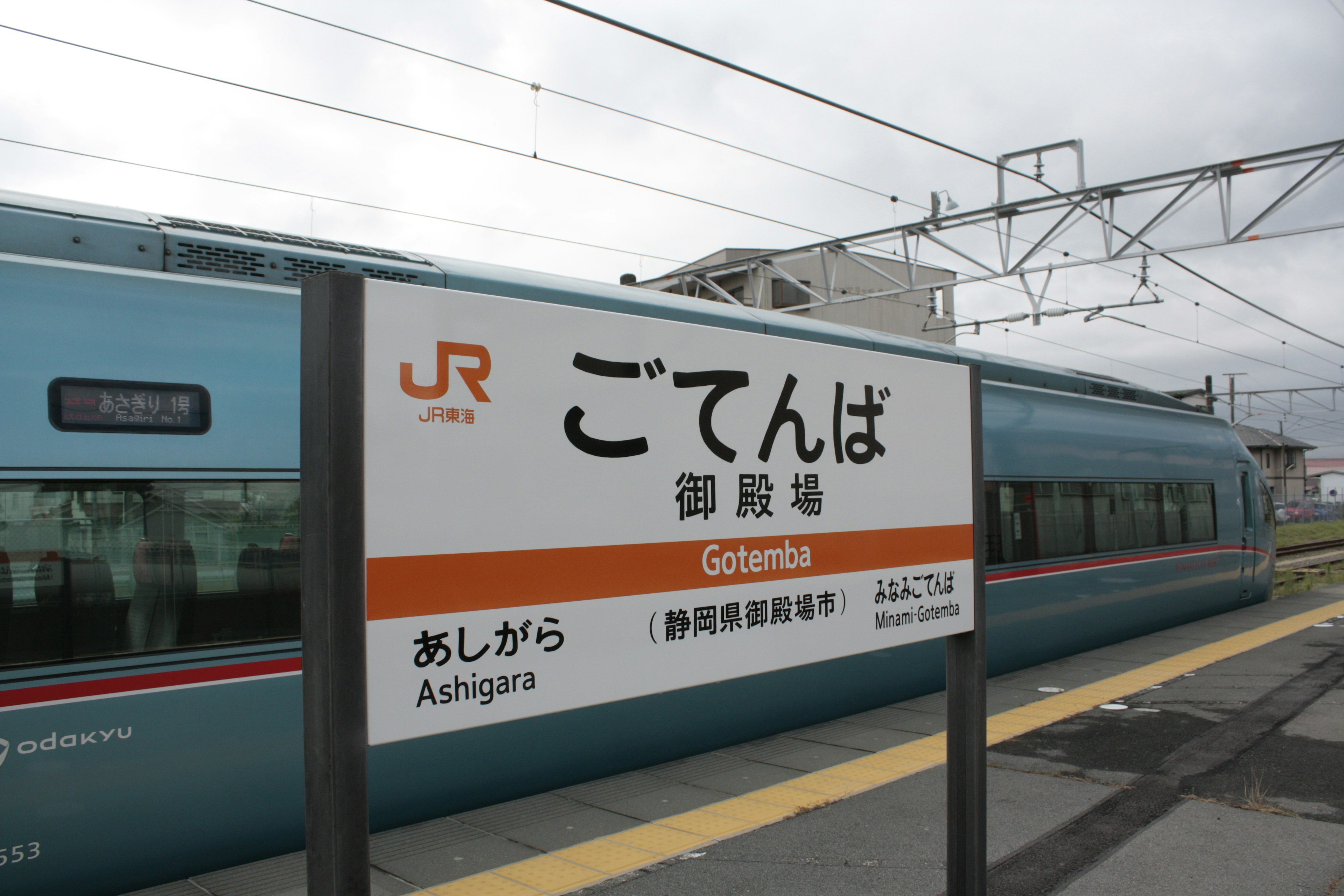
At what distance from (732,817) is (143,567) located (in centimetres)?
297

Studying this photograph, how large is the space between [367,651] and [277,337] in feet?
9.92

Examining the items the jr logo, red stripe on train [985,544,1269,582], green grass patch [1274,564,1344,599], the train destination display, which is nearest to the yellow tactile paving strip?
red stripe on train [985,544,1269,582]

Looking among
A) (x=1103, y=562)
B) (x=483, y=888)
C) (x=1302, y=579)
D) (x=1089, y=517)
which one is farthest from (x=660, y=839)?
(x=1302, y=579)

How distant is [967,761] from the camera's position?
2.76 metres

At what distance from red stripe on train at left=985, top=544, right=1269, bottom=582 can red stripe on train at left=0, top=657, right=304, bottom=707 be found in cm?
458

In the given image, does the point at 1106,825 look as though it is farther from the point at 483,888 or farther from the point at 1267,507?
the point at 1267,507

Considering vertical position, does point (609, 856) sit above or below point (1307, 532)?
above

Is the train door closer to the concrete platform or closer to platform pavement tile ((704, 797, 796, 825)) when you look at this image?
the concrete platform

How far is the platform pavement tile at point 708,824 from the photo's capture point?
179 inches

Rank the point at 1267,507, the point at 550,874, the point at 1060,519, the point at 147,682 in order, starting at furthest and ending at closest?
the point at 1267,507
the point at 1060,519
the point at 550,874
the point at 147,682

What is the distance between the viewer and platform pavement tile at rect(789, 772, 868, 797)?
5.15 m

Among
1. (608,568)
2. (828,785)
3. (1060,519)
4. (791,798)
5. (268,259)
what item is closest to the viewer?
(608,568)

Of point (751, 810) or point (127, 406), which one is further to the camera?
point (751, 810)

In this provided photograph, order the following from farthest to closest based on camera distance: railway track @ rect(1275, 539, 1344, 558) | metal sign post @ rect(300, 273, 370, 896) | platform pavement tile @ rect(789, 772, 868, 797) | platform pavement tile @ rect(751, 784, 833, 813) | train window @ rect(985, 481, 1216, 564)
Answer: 1. railway track @ rect(1275, 539, 1344, 558)
2. train window @ rect(985, 481, 1216, 564)
3. platform pavement tile @ rect(789, 772, 868, 797)
4. platform pavement tile @ rect(751, 784, 833, 813)
5. metal sign post @ rect(300, 273, 370, 896)
